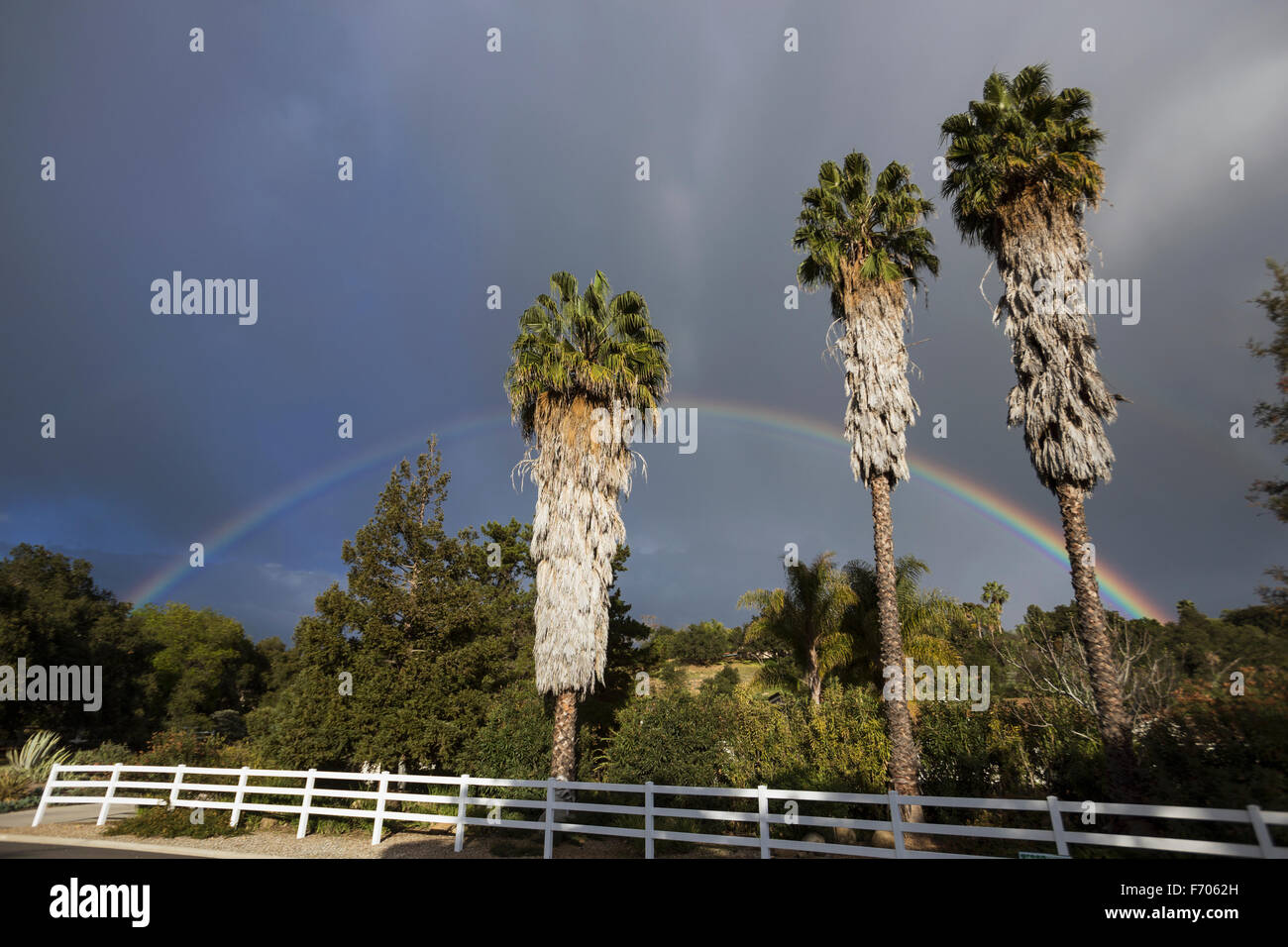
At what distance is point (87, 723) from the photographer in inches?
1388

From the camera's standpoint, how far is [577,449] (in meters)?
17.1

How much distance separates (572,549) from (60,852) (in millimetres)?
11474

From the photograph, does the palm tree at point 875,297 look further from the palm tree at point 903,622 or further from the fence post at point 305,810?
the fence post at point 305,810

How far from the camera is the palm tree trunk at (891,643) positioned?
48.2 ft

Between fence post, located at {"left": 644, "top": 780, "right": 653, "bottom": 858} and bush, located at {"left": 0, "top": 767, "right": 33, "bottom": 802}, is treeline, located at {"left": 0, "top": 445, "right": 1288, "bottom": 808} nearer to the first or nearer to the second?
bush, located at {"left": 0, "top": 767, "right": 33, "bottom": 802}

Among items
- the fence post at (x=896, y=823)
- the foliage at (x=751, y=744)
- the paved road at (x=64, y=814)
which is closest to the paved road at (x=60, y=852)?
the paved road at (x=64, y=814)

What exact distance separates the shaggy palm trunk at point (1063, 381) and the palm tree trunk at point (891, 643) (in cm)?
391

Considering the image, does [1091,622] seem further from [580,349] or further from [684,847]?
[580,349]

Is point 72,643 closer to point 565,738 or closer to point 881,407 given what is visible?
point 565,738

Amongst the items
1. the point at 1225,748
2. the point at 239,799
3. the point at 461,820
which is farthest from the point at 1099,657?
the point at 239,799

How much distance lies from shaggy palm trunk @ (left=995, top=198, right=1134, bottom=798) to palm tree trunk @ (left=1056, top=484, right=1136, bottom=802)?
0.07 ft

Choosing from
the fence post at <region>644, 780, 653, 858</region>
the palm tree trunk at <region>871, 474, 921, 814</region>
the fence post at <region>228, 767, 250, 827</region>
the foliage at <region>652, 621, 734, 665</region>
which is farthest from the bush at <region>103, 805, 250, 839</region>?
the foliage at <region>652, 621, 734, 665</region>
